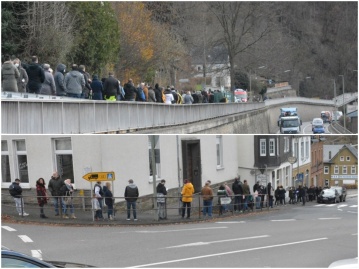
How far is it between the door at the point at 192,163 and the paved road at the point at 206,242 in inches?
18.6

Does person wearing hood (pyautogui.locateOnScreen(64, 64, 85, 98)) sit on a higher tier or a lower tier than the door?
higher

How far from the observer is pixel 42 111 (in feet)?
36.2

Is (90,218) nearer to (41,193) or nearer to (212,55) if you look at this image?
(41,193)

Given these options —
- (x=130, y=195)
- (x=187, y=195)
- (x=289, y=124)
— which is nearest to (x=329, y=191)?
(x=187, y=195)

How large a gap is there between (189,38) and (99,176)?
22466 millimetres

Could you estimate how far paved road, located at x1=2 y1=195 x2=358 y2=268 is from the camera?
799cm

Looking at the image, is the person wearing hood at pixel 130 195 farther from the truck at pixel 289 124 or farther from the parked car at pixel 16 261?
the truck at pixel 289 124

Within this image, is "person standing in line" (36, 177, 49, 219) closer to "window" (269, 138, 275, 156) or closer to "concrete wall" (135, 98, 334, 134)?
"window" (269, 138, 275, 156)

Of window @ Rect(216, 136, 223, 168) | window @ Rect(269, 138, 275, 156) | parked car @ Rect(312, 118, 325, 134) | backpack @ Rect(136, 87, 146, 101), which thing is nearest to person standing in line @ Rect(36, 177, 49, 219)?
window @ Rect(216, 136, 223, 168)

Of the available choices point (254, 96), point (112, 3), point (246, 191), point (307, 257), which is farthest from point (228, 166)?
point (112, 3)

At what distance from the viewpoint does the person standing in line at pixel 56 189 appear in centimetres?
845

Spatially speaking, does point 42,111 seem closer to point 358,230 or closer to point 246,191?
point 246,191

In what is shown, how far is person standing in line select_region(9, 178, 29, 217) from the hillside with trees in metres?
12.1

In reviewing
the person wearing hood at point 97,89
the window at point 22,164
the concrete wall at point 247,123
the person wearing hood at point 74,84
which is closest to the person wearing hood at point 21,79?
the person wearing hood at point 74,84
